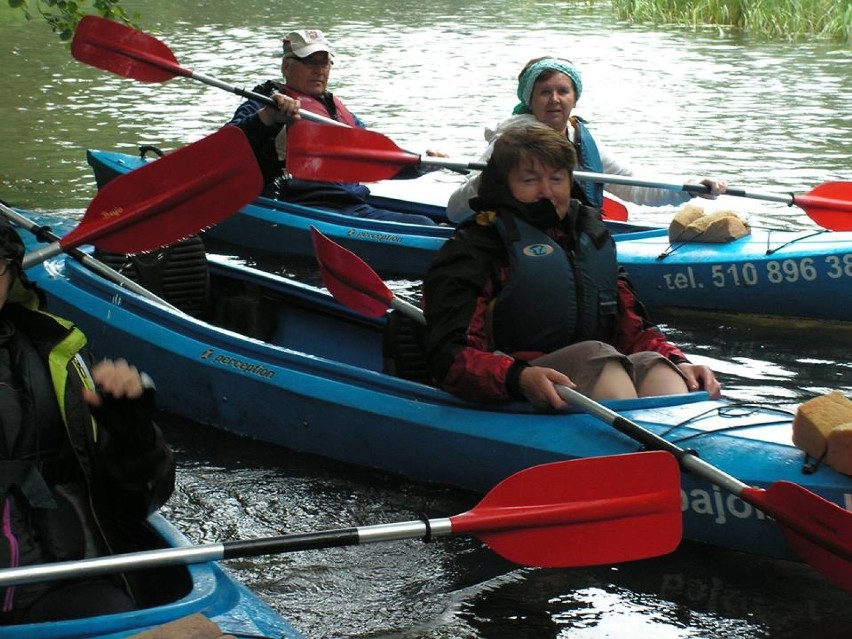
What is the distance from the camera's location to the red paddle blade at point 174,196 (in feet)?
12.9

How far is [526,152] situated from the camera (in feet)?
13.0

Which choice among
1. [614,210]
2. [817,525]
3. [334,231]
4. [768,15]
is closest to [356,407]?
[817,525]

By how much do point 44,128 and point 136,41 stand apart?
5507mm

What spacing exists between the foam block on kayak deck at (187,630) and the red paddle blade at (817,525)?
1454 millimetres

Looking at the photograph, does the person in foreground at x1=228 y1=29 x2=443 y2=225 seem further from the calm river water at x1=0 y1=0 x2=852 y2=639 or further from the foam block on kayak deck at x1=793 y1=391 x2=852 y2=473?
the foam block on kayak deck at x1=793 y1=391 x2=852 y2=473

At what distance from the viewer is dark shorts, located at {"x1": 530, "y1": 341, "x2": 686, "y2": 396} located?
13.3 ft

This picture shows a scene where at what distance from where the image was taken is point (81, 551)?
2.80 m

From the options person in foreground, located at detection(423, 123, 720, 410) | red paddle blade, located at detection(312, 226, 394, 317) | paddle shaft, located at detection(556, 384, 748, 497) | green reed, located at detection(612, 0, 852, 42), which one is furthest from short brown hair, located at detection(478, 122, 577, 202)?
green reed, located at detection(612, 0, 852, 42)

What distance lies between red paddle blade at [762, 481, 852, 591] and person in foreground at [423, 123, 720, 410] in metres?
0.79

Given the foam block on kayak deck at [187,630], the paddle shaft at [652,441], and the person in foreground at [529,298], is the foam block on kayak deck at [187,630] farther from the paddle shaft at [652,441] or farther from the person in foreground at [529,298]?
the person in foreground at [529,298]

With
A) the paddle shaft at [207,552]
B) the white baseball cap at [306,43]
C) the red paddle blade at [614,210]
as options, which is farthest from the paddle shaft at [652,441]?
the red paddle blade at [614,210]

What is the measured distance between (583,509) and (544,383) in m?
0.71

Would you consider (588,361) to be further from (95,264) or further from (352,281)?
(95,264)

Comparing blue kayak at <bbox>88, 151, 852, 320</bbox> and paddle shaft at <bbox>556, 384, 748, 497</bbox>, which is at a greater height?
paddle shaft at <bbox>556, 384, 748, 497</bbox>
